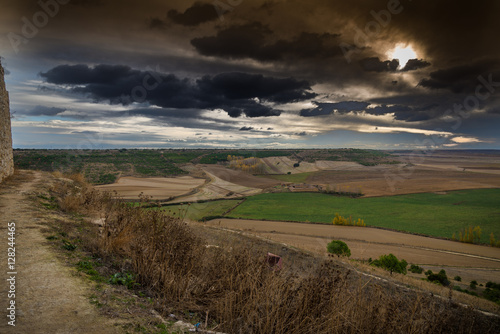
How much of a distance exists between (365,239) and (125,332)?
180 ft

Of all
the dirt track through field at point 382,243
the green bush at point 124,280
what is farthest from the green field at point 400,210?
the green bush at point 124,280

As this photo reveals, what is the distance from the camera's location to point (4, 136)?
48.7 feet

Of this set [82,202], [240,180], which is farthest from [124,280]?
[240,180]

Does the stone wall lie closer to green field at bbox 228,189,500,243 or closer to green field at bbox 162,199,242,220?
green field at bbox 162,199,242,220

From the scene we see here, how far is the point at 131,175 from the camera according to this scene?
68.8m

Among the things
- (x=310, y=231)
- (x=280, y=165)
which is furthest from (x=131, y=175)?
(x=280, y=165)

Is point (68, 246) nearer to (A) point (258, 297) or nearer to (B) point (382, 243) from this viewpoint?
(A) point (258, 297)

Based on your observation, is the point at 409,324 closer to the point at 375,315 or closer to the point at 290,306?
the point at 375,315

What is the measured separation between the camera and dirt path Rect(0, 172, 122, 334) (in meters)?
2.90

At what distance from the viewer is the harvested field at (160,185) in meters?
56.5

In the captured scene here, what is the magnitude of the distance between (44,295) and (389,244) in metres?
54.1

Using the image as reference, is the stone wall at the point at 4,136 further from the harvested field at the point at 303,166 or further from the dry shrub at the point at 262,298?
the harvested field at the point at 303,166

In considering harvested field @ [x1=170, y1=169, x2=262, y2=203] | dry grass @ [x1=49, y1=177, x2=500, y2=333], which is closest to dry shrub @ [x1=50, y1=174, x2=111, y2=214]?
dry grass @ [x1=49, y1=177, x2=500, y2=333]

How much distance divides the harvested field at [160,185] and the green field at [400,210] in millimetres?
17617
